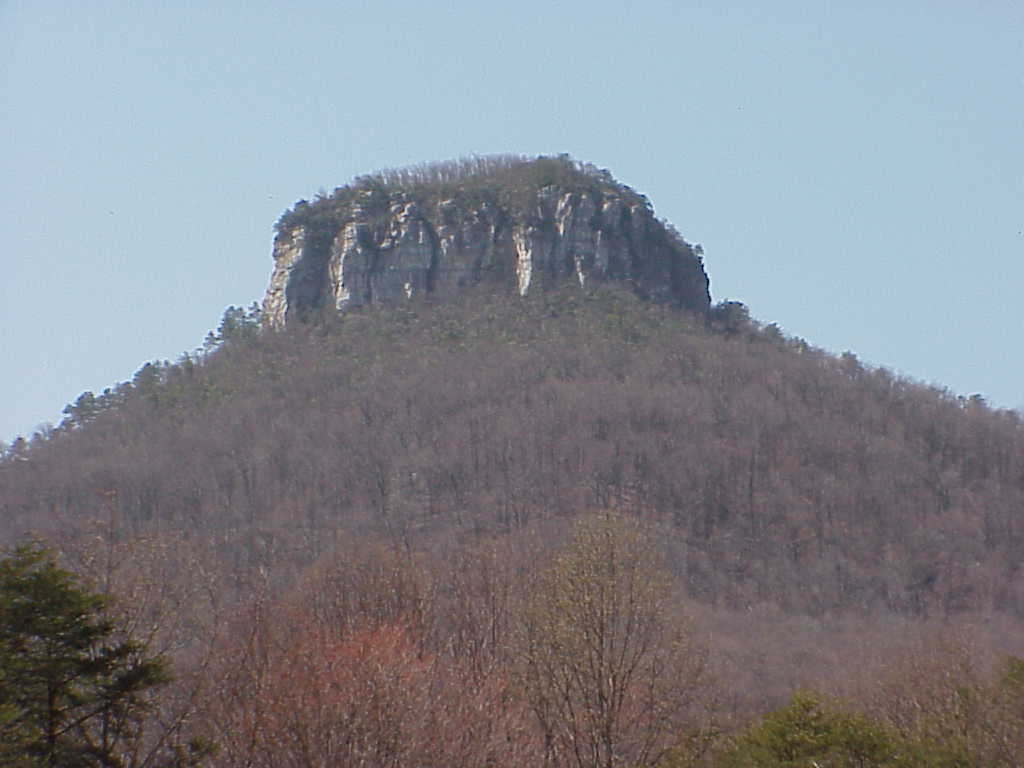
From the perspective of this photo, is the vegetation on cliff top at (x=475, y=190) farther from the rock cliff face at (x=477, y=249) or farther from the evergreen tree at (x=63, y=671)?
the evergreen tree at (x=63, y=671)

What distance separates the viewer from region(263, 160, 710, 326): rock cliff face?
99.1 m

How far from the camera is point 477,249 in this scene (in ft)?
333

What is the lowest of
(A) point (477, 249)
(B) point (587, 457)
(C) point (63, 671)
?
(C) point (63, 671)

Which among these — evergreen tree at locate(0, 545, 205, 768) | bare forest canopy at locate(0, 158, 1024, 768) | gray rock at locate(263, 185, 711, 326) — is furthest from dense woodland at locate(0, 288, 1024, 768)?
gray rock at locate(263, 185, 711, 326)

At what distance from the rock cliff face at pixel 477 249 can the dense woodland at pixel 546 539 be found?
337cm

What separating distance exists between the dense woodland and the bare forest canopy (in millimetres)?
142

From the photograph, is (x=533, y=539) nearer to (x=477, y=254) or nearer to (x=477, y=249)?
(x=477, y=254)

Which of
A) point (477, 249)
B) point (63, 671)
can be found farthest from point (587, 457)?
point (63, 671)

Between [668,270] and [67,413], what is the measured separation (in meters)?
48.5

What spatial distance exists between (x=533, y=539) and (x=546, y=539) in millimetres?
5646

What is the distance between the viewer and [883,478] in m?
74.6

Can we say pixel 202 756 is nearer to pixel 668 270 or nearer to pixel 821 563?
pixel 821 563

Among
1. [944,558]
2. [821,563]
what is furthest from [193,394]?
[944,558]

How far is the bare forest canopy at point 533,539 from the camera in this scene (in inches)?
827
